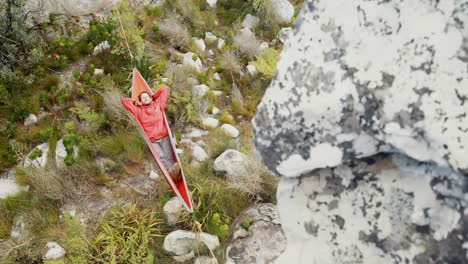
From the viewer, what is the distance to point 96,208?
4.02m

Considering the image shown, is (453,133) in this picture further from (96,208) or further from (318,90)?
(96,208)

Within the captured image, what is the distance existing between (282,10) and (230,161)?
3.48 metres

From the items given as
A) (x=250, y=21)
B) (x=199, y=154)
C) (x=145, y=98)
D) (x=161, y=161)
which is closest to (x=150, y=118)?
(x=145, y=98)

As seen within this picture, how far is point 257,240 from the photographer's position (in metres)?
3.45

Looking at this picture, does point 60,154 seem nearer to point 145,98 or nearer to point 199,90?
point 145,98

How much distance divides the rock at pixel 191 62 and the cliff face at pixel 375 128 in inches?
150

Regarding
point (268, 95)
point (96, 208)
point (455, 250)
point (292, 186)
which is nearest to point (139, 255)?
point (96, 208)

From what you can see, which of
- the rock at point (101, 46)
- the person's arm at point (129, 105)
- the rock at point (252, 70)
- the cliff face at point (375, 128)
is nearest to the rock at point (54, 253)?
the person's arm at point (129, 105)

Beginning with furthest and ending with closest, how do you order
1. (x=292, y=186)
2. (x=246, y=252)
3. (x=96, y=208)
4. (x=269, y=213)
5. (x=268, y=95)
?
1. (x=96, y=208)
2. (x=269, y=213)
3. (x=246, y=252)
4. (x=292, y=186)
5. (x=268, y=95)

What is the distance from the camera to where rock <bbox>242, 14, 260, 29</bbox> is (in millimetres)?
6516

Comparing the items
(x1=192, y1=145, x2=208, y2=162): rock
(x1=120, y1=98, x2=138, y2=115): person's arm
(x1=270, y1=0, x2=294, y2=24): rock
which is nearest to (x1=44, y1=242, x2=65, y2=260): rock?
(x1=120, y1=98, x2=138, y2=115): person's arm

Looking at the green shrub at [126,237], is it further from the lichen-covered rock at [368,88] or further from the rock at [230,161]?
the lichen-covered rock at [368,88]

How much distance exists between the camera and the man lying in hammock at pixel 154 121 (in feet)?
13.8

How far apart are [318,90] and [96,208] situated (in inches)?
120
